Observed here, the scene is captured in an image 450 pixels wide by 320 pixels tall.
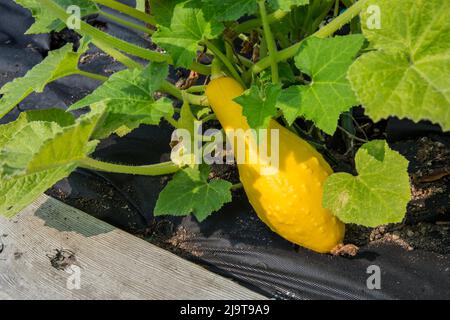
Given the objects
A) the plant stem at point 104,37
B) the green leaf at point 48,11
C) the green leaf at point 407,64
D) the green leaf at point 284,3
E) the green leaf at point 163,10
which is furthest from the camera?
the green leaf at point 48,11

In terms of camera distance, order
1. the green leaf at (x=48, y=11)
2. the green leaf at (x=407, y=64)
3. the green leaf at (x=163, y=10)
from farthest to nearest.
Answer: the green leaf at (x=48, y=11) < the green leaf at (x=163, y=10) < the green leaf at (x=407, y=64)

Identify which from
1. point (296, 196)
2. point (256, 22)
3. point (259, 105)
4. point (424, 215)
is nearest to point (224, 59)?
point (256, 22)

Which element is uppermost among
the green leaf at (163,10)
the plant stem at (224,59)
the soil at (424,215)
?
the green leaf at (163,10)

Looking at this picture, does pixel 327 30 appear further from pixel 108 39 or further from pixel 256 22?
pixel 108 39

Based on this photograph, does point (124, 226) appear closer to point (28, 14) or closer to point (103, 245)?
point (103, 245)

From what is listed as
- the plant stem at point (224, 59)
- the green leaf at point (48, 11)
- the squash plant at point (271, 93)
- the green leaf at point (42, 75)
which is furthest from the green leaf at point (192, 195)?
the green leaf at point (48, 11)

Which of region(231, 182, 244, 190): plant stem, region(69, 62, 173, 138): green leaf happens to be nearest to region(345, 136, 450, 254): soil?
region(231, 182, 244, 190): plant stem

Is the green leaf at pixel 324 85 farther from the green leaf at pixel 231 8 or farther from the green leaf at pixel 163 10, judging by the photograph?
the green leaf at pixel 163 10
